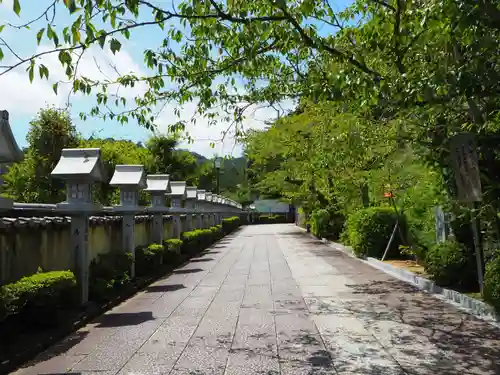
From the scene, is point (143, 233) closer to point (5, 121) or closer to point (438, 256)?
point (438, 256)

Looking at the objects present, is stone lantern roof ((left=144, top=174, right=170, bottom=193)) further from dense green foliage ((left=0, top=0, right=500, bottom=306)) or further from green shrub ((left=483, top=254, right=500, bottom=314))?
green shrub ((left=483, top=254, right=500, bottom=314))

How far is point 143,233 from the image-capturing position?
1727cm

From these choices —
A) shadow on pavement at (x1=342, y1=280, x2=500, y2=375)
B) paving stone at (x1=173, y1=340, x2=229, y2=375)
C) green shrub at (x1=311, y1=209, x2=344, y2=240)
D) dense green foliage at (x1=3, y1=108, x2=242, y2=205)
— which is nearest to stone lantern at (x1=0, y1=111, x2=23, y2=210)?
paving stone at (x1=173, y1=340, x2=229, y2=375)

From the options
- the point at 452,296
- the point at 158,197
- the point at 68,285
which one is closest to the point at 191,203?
the point at 158,197

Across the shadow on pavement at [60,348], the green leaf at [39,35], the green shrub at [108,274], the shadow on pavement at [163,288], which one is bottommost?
the shadow on pavement at [60,348]

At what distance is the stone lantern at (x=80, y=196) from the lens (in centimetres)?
996

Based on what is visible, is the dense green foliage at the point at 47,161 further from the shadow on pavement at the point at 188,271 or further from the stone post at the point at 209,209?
the stone post at the point at 209,209

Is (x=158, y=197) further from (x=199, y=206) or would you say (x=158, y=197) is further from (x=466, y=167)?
(x=199, y=206)

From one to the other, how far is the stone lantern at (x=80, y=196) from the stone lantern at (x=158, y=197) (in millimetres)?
6604

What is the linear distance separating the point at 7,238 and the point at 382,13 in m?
6.06

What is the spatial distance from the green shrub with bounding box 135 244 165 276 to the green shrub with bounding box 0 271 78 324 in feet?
18.9

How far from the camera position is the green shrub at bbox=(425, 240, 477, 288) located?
11.2m

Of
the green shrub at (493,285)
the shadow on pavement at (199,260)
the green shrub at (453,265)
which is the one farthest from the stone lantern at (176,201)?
the green shrub at (493,285)

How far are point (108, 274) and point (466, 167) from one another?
703 cm
